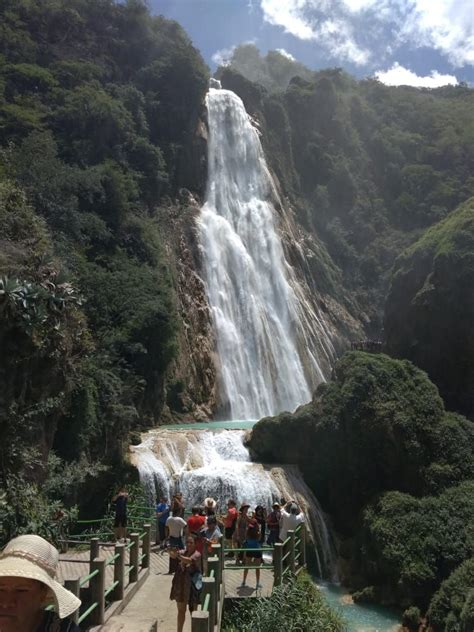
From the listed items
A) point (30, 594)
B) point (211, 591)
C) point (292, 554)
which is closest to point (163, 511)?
point (292, 554)

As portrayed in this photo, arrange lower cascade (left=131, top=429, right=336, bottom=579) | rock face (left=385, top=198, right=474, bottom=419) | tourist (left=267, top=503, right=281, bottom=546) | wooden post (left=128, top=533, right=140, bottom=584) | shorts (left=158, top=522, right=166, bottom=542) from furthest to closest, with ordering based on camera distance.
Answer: rock face (left=385, top=198, right=474, bottom=419)
lower cascade (left=131, top=429, right=336, bottom=579)
shorts (left=158, top=522, right=166, bottom=542)
tourist (left=267, top=503, right=281, bottom=546)
wooden post (left=128, top=533, right=140, bottom=584)

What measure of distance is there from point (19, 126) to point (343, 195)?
35088 millimetres

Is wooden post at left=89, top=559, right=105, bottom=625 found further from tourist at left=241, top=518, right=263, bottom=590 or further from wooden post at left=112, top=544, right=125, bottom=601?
tourist at left=241, top=518, right=263, bottom=590

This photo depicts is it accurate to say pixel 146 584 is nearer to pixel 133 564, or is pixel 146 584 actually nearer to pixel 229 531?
pixel 133 564

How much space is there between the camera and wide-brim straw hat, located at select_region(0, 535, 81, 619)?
3.03 metres

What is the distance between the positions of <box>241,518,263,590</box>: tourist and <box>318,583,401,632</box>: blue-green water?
3.93m

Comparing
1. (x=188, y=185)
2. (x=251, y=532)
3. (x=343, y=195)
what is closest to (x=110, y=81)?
(x=188, y=185)

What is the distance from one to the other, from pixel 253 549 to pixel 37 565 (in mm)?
8606

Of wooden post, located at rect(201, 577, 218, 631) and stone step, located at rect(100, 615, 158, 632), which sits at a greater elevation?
wooden post, located at rect(201, 577, 218, 631)

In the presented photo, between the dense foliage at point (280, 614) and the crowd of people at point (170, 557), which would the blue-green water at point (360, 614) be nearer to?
the crowd of people at point (170, 557)

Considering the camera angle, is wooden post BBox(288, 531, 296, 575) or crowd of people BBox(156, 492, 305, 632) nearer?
crowd of people BBox(156, 492, 305, 632)

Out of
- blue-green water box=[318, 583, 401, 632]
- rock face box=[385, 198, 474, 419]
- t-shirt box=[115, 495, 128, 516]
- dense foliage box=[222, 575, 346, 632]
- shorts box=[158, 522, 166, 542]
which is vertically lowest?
blue-green water box=[318, 583, 401, 632]

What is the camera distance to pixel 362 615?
1580 cm

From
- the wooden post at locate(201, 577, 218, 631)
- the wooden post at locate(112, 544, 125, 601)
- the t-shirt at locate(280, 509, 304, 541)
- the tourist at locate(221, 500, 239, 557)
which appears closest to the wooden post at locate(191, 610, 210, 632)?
the wooden post at locate(201, 577, 218, 631)
